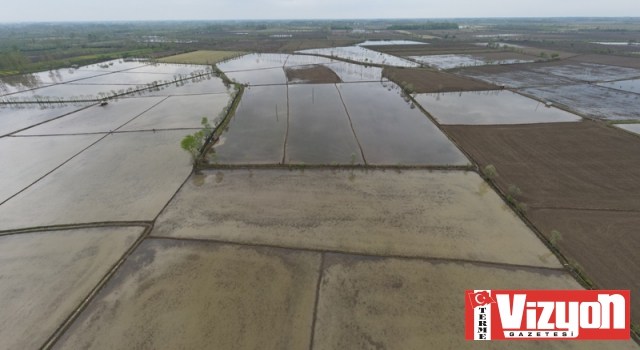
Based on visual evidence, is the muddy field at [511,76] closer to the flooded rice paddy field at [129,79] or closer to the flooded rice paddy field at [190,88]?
the flooded rice paddy field at [190,88]

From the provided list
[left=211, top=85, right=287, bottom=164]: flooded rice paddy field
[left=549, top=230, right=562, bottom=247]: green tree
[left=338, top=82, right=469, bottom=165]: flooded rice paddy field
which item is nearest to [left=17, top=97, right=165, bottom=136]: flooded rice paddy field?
[left=211, top=85, right=287, bottom=164]: flooded rice paddy field

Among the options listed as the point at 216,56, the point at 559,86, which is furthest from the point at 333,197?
the point at 216,56

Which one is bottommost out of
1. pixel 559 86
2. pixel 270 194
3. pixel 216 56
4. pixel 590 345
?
pixel 590 345

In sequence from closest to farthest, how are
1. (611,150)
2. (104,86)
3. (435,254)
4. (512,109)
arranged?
(435,254) < (611,150) < (512,109) < (104,86)

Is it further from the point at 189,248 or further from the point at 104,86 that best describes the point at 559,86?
the point at 104,86

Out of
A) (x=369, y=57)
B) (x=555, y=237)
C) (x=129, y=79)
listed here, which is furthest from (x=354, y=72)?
(x=555, y=237)

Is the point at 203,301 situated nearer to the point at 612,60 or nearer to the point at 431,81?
the point at 431,81
